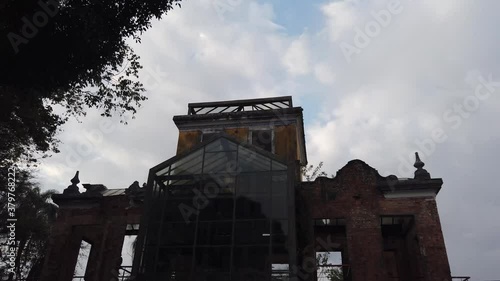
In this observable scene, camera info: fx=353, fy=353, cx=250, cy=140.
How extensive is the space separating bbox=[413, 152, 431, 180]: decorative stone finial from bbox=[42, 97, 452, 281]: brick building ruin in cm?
5

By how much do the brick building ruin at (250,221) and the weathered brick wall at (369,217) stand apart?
4cm

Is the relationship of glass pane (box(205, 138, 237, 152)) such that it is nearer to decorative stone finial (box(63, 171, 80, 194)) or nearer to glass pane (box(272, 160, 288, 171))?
glass pane (box(272, 160, 288, 171))

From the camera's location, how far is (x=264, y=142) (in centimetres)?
1914

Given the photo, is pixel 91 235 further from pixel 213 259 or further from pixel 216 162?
pixel 213 259

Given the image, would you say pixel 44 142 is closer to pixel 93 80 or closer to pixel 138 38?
pixel 93 80

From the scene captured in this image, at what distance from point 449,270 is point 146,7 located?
14559 mm

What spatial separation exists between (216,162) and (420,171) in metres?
9.10

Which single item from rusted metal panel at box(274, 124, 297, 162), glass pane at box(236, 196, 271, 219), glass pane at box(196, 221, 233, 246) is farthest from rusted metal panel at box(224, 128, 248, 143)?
glass pane at box(196, 221, 233, 246)

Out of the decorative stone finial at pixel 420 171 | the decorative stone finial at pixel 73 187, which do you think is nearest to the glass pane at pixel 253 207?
the decorative stone finial at pixel 420 171

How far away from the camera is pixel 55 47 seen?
1034 cm

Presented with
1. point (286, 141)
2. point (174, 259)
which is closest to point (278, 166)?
point (286, 141)

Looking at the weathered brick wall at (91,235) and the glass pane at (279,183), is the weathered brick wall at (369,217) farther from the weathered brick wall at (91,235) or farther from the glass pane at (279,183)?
the weathered brick wall at (91,235)

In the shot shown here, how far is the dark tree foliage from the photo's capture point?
9.67 m

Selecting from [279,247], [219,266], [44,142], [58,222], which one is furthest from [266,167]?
[58,222]
